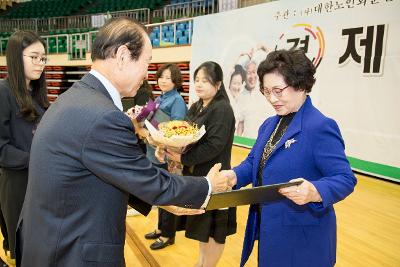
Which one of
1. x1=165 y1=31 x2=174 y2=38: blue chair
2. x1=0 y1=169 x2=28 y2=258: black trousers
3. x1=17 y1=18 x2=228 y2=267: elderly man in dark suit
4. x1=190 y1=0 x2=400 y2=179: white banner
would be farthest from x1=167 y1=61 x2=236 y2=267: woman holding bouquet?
x1=165 y1=31 x2=174 y2=38: blue chair

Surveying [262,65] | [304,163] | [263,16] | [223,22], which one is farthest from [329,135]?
[223,22]

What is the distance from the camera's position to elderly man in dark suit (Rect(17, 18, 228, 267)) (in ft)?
3.51

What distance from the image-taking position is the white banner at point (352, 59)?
4.50 metres

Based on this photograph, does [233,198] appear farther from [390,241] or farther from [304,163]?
[390,241]

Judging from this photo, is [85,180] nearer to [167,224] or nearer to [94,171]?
[94,171]

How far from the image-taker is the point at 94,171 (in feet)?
3.54

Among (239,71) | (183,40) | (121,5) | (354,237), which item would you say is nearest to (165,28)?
(183,40)

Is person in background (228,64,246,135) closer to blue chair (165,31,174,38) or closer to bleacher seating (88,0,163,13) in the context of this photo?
blue chair (165,31,174,38)

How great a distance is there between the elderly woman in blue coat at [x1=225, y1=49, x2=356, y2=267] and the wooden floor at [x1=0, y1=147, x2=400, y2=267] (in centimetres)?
144

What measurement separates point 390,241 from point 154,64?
8.22 m

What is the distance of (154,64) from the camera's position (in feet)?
33.4

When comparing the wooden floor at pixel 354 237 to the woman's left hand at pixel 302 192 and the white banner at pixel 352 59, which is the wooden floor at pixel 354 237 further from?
the woman's left hand at pixel 302 192

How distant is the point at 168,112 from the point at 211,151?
0.98 metres

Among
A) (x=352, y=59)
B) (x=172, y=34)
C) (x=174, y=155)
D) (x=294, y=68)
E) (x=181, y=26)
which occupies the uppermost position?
(x=181, y=26)
